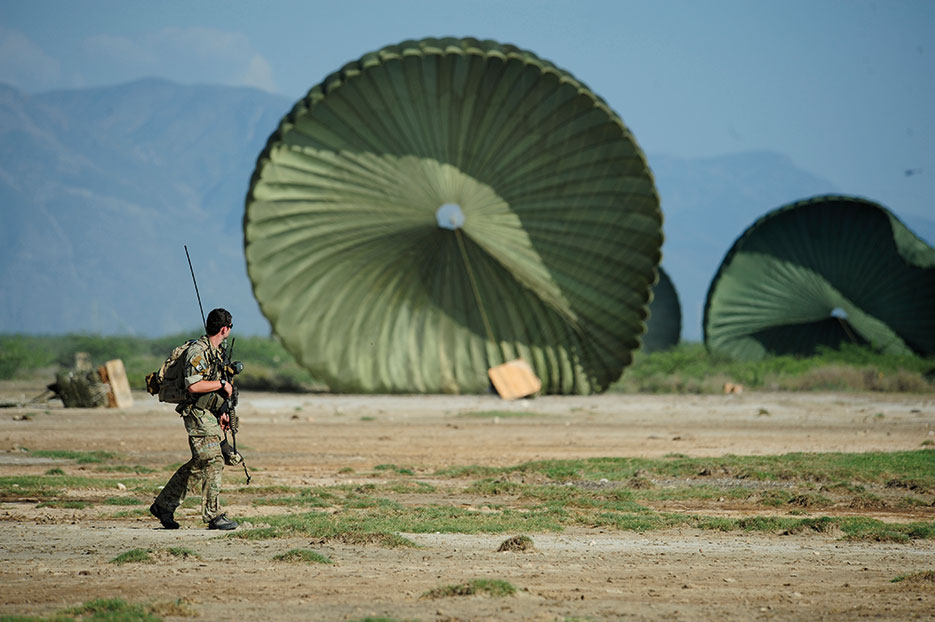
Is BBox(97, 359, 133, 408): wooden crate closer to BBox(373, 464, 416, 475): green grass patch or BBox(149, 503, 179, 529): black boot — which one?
BBox(373, 464, 416, 475): green grass patch

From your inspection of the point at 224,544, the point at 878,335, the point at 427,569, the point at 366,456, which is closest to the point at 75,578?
the point at 224,544

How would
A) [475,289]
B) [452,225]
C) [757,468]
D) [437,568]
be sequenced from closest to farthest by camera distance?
[437,568] → [757,468] → [452,225] → [475,289]

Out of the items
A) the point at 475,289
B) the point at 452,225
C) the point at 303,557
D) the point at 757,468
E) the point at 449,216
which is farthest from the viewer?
the point at 475,289

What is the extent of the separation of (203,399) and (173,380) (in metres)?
0.30

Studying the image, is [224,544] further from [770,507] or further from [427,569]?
[770,507]

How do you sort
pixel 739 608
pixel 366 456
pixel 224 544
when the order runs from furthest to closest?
pixel 366 456 < pixel 224 544 < pixel 739 608

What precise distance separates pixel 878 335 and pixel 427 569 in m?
28.5

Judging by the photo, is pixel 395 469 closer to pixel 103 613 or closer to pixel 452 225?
pixel 103 613

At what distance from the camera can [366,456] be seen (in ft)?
54.6

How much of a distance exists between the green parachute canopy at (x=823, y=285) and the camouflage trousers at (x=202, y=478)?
27.2 meters

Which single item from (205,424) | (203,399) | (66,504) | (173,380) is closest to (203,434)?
(205,424)

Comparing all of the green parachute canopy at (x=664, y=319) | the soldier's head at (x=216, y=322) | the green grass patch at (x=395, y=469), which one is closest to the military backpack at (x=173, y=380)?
the soldier's head at (x=216, y=322)

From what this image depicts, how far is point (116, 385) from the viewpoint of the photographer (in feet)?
78.8

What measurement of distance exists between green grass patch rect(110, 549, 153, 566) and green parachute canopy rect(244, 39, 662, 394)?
717 inches
